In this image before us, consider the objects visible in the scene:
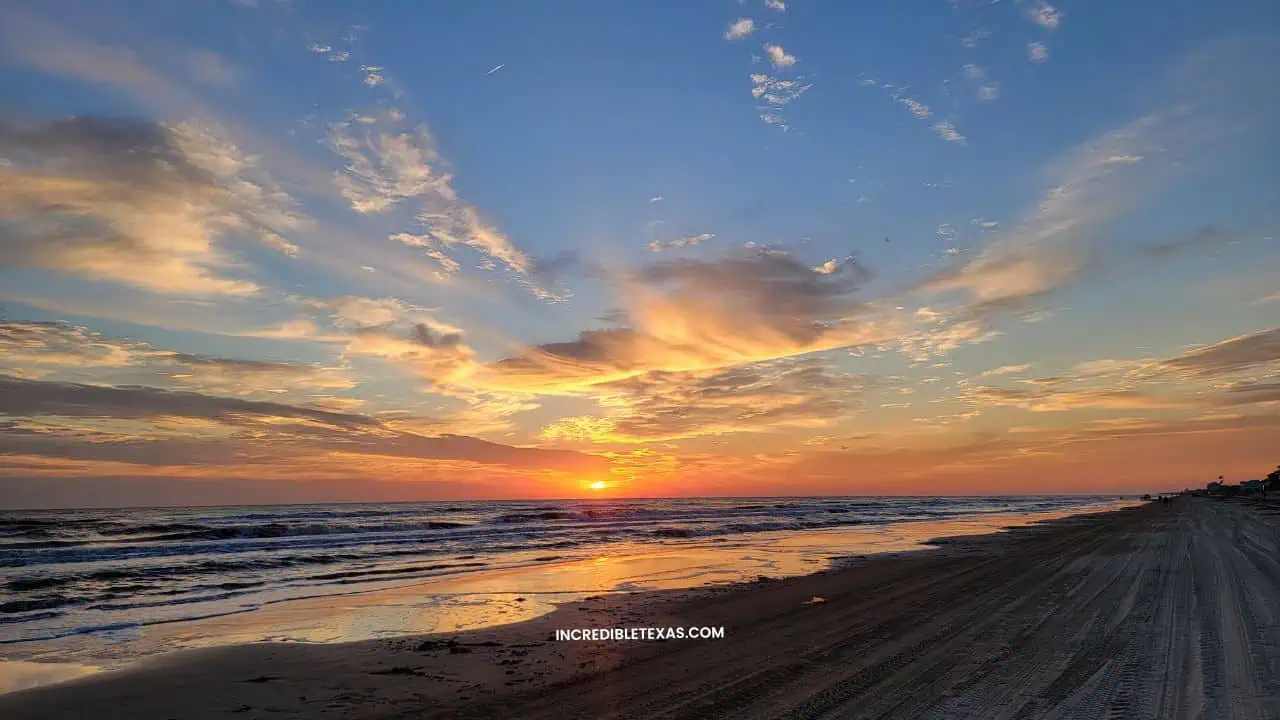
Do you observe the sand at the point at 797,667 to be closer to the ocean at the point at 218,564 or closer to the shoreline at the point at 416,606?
the shoreline at the point at 416,606

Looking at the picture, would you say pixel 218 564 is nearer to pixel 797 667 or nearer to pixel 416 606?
pixel 416 606

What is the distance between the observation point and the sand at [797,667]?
28.8 feet

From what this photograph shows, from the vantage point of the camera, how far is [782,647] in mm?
12094

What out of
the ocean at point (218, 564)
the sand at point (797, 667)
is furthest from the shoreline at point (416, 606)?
the sand at point (797, 667)

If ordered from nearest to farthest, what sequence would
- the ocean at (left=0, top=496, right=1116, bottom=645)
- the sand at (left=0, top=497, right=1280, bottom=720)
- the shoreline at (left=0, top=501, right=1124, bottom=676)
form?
the sand at (left=0, top=497, right=1280, bottom=720), the shoreline at (left=0, top=501, right=1124, bottom=676), the ocean at (left=0, top=496, right=1116, bottom=645)

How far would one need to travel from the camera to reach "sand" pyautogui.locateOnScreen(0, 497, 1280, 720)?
877 centimetres

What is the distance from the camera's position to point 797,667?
1061 centimetres

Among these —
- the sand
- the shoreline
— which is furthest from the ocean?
the sand

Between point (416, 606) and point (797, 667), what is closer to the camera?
point (797, 667)

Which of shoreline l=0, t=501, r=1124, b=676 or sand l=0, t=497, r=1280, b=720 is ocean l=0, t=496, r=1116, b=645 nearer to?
shoreline l=0, t=501, r=1124, b=676

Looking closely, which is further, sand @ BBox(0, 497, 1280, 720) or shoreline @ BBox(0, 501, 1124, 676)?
shoreline @ BBox(0, 501, 1124, 676)

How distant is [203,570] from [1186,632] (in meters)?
33.1

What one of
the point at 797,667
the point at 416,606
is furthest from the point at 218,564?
the point at 797,667

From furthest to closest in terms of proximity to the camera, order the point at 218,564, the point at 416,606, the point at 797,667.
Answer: the point at 218,564, the point at 416,606, the point at 797,667
